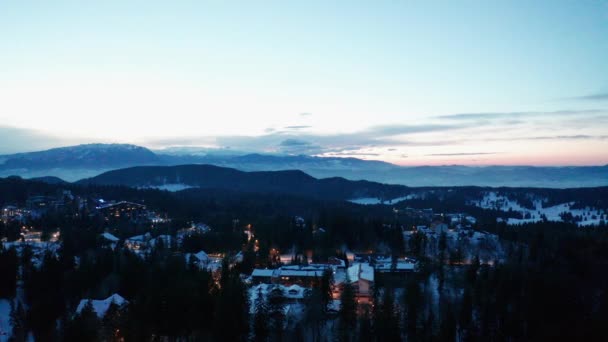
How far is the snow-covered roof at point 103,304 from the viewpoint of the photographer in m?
25.4

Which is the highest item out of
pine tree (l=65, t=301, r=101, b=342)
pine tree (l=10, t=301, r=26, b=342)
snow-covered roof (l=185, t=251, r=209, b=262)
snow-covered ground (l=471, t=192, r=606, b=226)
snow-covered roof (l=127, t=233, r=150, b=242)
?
pine tree (l=65, t=301, r=101, b=342)

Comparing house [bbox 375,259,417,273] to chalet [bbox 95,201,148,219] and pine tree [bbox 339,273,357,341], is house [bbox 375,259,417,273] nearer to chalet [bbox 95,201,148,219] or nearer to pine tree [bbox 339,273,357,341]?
pine tree [bbox 339,273,357,341]

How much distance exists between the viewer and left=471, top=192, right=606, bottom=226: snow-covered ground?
104250mm

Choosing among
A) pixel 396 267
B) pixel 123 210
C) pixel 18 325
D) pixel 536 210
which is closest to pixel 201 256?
pixel 396 267

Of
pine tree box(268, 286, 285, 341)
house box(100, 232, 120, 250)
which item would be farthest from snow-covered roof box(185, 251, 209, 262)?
pine tree box(268, 286, 285, 341)

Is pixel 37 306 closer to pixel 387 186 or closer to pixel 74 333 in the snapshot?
pixel 74 333

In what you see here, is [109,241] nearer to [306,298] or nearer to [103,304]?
[103,304]

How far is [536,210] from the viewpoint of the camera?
12638cm

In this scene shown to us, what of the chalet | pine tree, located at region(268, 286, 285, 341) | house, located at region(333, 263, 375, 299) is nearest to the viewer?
pine tree, located at region(268, 286, 285, 341)

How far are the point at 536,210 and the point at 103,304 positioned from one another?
12810cm

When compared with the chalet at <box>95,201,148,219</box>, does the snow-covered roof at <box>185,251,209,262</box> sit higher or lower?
lower

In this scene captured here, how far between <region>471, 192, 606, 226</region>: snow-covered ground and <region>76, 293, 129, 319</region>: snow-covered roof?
294ft

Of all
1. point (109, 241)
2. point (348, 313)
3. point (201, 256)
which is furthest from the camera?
point (109, 241)

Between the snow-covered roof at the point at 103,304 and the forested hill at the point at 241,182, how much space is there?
127958mm
